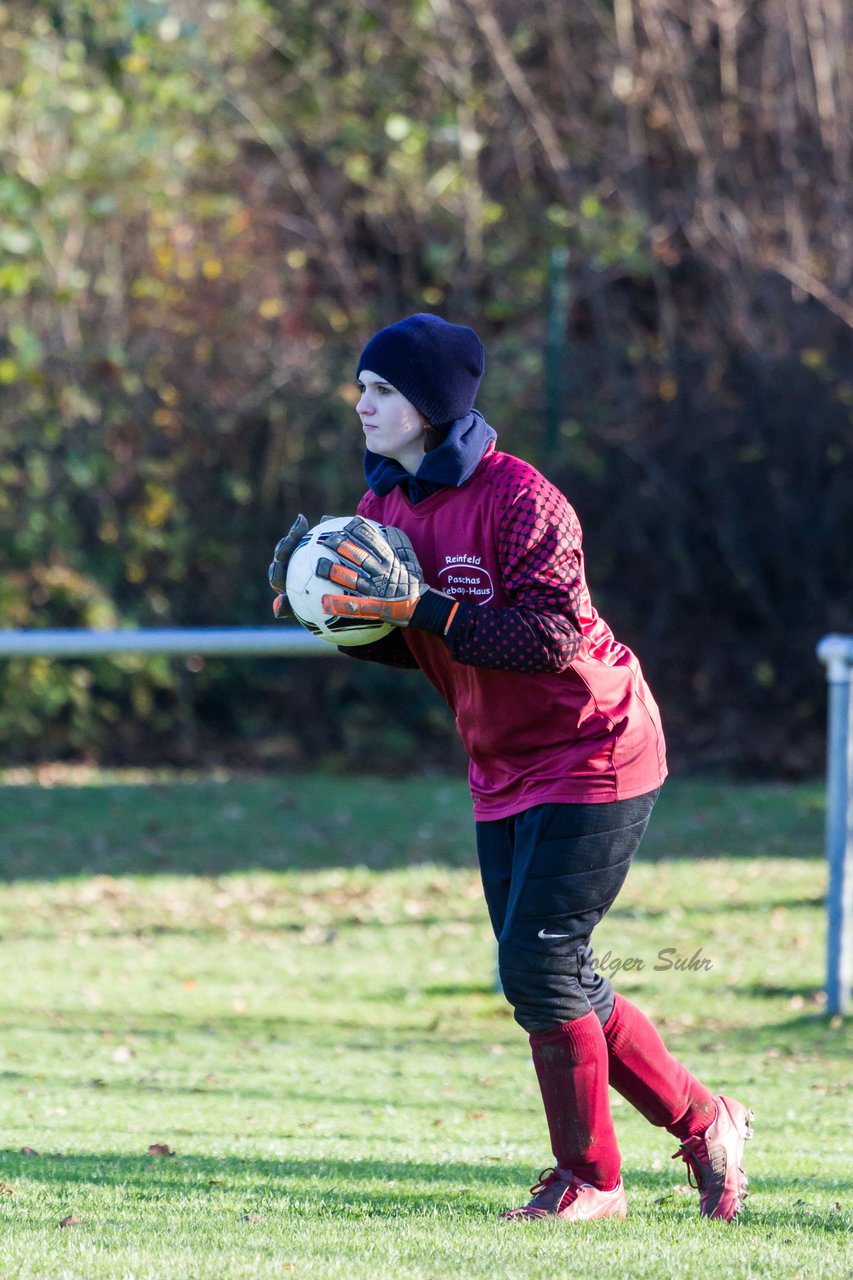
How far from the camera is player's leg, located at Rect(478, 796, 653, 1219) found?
352 cm

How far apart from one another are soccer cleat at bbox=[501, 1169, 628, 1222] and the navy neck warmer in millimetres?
1563

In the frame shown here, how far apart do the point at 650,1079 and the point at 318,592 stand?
136cm

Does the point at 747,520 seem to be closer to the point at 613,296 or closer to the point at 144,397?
the point at 613,296

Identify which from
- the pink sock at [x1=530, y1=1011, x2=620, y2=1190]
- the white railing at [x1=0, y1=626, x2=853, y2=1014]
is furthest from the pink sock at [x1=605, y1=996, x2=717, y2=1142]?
the white railing at [x1=0, y1=626, x2=853, y2=1014]

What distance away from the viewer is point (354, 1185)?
391 centimetres

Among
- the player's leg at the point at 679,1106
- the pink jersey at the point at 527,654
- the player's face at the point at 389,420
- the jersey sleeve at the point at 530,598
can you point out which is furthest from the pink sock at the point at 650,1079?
the player's face at the point at 389,420

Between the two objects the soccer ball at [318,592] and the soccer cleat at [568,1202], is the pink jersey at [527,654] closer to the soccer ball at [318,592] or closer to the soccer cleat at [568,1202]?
the soccer ball at [318,592]

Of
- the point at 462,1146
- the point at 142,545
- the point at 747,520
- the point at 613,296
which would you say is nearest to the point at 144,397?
the point at 142,545

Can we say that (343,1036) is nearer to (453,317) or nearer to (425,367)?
(425,367)

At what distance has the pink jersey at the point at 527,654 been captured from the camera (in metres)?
A: 3.46

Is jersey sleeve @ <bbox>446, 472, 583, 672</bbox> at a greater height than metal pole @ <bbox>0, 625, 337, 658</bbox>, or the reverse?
jersey sleeve @ <bbox>446, 472, 583, 672</bbox>

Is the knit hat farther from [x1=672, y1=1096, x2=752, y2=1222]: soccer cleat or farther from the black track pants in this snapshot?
[x1=672, y1=1096, x2=752, y2=1222]: soccer cleat

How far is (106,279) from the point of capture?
13188 millimetres

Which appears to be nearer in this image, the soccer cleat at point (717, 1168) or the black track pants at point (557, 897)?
the black track pants at point (557, 897)
